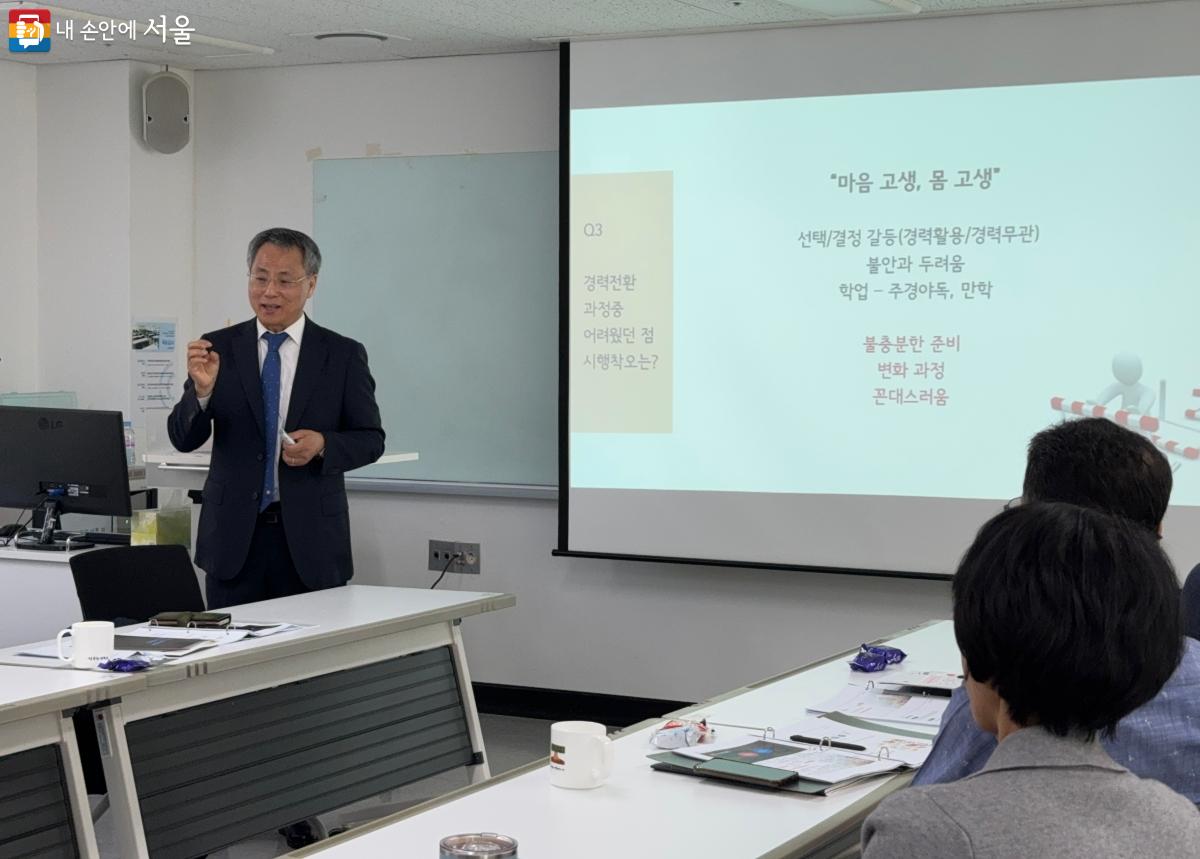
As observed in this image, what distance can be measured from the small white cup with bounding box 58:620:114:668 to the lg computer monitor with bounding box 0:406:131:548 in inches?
58.9

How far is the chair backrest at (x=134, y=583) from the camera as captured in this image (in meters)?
3.64

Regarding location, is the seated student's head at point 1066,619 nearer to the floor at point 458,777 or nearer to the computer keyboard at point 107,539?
the floor at point 458,777

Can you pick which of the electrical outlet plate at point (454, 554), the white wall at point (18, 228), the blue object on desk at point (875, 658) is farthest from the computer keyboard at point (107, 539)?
the blue object on desk at point (875, 658)

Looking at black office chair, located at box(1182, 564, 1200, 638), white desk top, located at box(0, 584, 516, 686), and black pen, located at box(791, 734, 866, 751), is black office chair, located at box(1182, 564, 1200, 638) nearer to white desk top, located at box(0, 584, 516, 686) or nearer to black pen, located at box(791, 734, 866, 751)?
black pen, located at box(791, 734, 866, 751)

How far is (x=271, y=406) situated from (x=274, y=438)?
95 mm

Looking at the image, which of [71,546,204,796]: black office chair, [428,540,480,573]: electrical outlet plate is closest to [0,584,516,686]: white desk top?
[71,546,204,796]: black office chair

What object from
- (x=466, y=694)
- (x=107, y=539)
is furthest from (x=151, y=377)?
(x=466, y=694)

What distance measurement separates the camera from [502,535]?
5.68 metres

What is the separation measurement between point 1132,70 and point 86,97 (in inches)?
162

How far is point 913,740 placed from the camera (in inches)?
96.1

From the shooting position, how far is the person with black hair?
123 centimetres

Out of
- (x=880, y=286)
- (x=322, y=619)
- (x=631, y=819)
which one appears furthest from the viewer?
(x=880, y=286)

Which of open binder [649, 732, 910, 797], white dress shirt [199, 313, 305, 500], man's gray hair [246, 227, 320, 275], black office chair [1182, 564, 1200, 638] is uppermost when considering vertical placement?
man's gray hair [246, 227, 320, 275]

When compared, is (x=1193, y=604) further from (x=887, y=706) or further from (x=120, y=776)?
(x=120, y=776)
